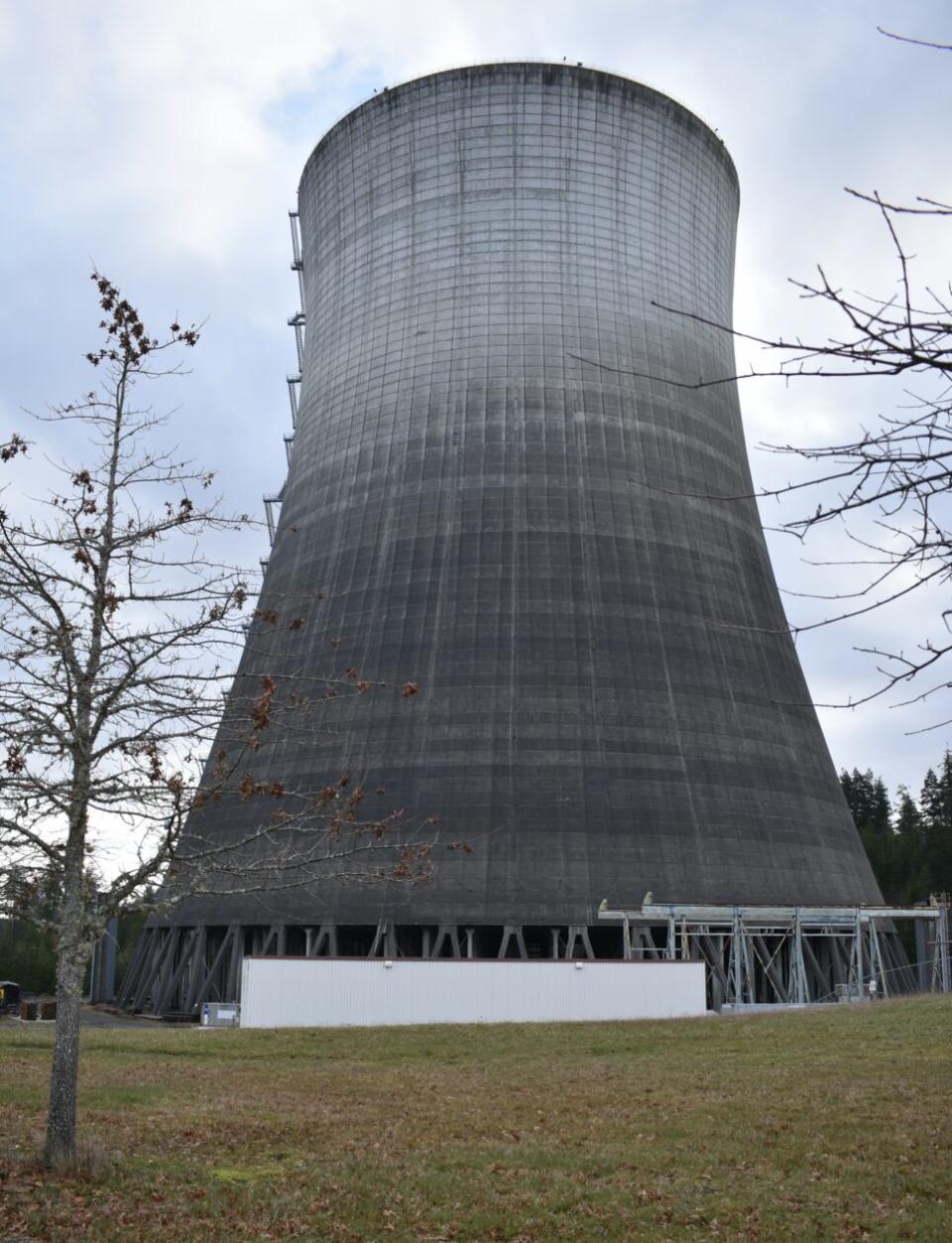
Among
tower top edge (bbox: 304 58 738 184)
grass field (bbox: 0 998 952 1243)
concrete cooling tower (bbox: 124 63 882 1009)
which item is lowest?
grass field (bbox: 0 998 952 1243)

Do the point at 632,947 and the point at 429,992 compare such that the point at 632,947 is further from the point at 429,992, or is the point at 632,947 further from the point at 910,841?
the point at 910,841

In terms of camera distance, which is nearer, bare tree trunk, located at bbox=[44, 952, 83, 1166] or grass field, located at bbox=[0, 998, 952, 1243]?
grass field, located at bbox=[0, 998, 952, 1243]

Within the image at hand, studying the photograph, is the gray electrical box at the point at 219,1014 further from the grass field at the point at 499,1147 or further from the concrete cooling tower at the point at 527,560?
the grass field at the point at 499,1147

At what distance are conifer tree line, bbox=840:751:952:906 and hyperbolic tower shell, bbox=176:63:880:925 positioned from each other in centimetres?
2593

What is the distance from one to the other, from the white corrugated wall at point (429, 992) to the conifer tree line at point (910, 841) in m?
29.5

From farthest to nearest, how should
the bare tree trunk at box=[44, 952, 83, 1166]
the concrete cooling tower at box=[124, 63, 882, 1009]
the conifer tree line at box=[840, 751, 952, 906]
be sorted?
the conifer tree line at box=[840, 751, 952, 906] < the concrete cooling tower at box=[124, 63, 882, 1009] < the bare tree trunk at box=[44, 952, 83, 1166]

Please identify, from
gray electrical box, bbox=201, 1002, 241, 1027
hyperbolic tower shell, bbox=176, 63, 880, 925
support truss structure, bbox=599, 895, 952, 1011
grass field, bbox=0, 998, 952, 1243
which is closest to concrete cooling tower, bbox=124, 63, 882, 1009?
hyperbolic tower shell, bbox=176, 63, 880, 925

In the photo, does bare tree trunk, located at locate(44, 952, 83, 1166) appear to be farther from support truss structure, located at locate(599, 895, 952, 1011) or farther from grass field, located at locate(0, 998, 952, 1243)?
support truss structure, located at locate(599, 895, 952, 1011)

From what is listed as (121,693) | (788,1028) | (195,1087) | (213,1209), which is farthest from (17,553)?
(788,1028)

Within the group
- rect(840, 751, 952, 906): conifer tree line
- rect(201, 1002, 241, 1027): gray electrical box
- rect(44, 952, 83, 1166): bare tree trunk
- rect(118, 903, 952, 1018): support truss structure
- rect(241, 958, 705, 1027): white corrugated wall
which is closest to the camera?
rect(44, 952, 83, 1166): bare tree trunk

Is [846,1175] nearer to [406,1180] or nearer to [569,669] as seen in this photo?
[406,1180]

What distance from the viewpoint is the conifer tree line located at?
52000 millimetres

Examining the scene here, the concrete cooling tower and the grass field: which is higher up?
the concrete cooling tower

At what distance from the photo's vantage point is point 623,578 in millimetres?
24953
